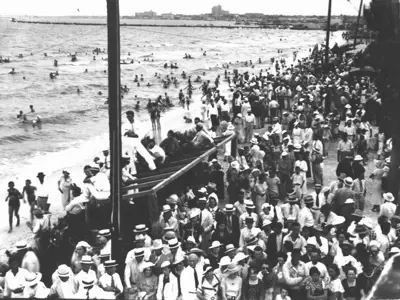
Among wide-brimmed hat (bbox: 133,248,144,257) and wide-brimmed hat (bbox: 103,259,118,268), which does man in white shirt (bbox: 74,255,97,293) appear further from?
wide-brimmed hat (bbox: 133,248,144,257)

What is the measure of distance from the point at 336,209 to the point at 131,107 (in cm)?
2940

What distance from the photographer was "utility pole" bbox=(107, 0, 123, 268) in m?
6.88

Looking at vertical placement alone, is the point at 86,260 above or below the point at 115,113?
below

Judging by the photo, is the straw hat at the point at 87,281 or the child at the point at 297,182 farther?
the child at the point at 297,182

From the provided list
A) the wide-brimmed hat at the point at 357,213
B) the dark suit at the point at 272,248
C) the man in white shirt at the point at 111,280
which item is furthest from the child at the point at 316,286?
the wide-brimmed hat at the point at 357,213

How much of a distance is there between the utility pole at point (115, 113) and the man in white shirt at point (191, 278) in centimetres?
108

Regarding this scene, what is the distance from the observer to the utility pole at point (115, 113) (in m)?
6.88

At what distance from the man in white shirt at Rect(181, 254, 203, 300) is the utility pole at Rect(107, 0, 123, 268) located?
3.54 ft

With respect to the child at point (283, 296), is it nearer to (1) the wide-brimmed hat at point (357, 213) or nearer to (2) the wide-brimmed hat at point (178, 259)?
(2) the wide-brimmed hat at point (178, 259)

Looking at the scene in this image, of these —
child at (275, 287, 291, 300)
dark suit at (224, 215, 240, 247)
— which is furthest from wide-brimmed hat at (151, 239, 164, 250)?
child at (275, 287, 291, 300)

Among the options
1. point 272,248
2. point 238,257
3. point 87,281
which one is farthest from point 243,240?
point 87,281

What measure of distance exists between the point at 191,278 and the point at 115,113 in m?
2.52

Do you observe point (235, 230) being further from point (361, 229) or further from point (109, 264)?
point (109, 264)

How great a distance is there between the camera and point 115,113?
22.9 ft
